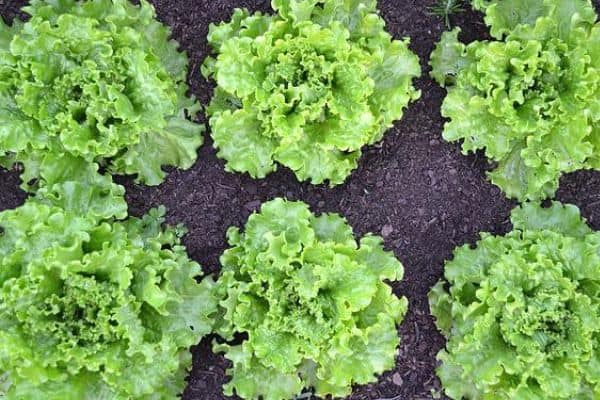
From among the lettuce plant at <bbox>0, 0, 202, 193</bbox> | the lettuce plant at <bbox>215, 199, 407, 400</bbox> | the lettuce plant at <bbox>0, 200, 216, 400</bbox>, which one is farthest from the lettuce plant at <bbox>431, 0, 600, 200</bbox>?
the lettuce plant at <bbox>0, 200, 216, 400</bbox>

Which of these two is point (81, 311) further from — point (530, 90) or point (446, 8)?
point (446, 8)

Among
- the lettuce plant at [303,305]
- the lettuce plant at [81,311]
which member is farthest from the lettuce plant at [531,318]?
the lettuce plant at [81,311]

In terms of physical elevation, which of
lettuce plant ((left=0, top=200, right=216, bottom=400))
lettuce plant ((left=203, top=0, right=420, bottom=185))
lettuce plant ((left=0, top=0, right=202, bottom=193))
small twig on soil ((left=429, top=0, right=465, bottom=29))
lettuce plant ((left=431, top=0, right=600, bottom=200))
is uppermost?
small twig on soil ((left=429, top=0, right=465, bottom=29))

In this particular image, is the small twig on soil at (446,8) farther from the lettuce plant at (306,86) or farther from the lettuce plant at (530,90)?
the lettuce plant at (306,86)

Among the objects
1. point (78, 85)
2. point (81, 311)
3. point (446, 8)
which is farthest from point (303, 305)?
point (446, 8)

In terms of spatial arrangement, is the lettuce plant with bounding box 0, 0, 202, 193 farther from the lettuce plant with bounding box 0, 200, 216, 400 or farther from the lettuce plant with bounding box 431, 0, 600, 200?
the lettuce plant with bounding box 431, 0, 600, 200

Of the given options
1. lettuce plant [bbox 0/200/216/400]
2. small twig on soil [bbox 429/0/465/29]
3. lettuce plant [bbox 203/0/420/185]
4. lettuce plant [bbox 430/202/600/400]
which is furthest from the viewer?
small twig on soil [bbox 429/0/465/29]

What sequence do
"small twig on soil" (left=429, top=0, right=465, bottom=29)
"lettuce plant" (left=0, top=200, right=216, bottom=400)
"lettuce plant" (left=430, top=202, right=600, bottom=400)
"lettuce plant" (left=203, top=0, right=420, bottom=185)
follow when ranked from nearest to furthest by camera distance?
"lettuce plant" (left=0, top=200, right=216, bottom=400)
"lettuce plant" (left=430, top=202, right=600, bottom=400)
"lettuce plant" (left=203, top=0, right=420, bottom=185)
"small twig on soil" (left=429, top=0, right=465, bottom=29)
